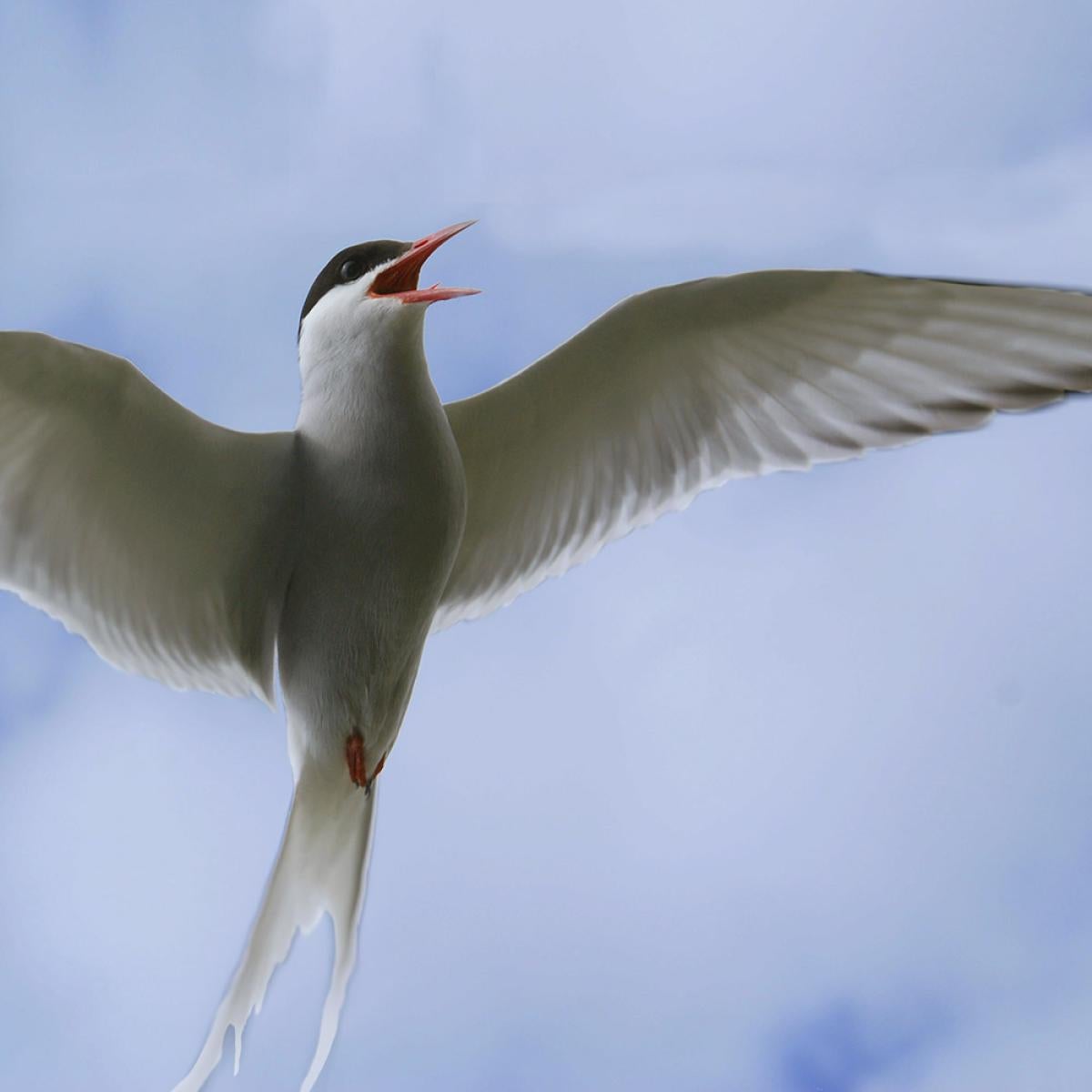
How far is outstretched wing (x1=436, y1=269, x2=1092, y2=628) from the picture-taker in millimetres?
2393

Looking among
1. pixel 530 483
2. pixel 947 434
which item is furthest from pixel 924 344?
pixel 530 483

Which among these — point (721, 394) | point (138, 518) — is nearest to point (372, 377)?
point (138, 518)

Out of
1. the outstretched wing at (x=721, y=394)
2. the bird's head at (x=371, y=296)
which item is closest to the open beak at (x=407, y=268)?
the bird's head at (x=371, y=296)

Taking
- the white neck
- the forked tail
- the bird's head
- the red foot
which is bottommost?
the forked tail

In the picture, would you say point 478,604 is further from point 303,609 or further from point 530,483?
point 303,609

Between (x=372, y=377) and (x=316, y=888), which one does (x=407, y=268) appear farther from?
(x=316, y=888)

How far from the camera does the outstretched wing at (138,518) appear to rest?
7.50 feet

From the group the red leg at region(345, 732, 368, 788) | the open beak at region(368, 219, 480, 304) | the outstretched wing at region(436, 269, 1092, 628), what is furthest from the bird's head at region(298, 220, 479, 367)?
the red leg at region(345, 732, 368, 788)

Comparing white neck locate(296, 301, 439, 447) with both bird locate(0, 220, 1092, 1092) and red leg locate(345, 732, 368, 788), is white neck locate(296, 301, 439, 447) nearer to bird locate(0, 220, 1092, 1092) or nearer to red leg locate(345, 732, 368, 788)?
bird locate(0, 220, 1092, 1092)

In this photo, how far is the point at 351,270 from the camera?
2447 mm

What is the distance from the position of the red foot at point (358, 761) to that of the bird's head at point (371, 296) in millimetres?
679

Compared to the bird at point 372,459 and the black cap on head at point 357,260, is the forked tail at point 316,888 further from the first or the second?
the black cap on head at point 357,260

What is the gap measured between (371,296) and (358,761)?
81 cm

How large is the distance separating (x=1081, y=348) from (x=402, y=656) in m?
1.25
